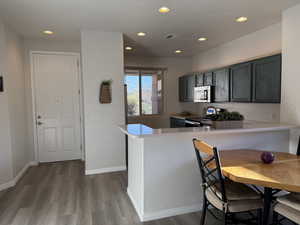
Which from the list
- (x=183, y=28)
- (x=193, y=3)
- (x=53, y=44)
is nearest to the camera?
(x=193, y=3)

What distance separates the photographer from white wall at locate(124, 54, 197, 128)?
19.2ft

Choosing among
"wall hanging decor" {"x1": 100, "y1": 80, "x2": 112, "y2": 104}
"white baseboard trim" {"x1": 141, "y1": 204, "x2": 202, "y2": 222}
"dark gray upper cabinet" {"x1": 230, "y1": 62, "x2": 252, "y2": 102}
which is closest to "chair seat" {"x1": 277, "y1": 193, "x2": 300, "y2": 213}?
"white baseboard trim" {"x1": 141, "y1": 204, "x2": 202, "y2": 222}

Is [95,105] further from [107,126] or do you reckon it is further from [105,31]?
[105,31]

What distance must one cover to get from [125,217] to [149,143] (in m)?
0.95

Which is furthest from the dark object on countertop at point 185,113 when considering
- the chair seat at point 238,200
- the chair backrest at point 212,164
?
the chair seat at point 238,200

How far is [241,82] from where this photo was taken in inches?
146

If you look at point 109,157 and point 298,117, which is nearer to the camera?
point 298,117

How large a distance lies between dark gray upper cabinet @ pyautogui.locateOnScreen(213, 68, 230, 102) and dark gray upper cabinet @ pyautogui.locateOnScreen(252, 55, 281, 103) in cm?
69

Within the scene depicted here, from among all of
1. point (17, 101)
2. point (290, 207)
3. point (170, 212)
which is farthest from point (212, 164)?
point (17, 101)

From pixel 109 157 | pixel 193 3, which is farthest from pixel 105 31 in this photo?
pixel 109 157

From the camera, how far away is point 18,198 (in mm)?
2857

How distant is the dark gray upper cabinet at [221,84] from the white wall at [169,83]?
5.72ft

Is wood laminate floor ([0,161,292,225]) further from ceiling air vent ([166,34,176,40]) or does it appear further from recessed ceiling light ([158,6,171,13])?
ceiling air vent ([166,34,176,40])

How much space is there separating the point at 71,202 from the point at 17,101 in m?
2.24
